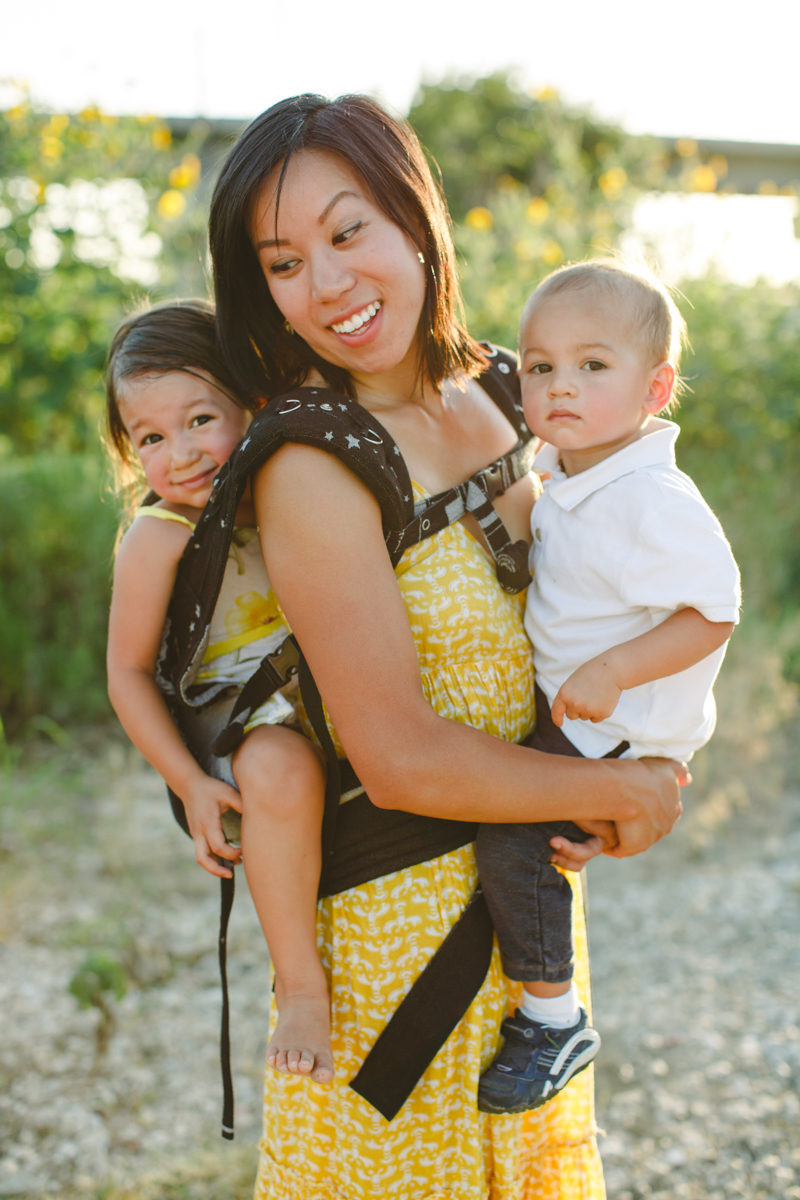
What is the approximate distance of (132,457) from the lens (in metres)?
1.81

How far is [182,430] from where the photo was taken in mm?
1591

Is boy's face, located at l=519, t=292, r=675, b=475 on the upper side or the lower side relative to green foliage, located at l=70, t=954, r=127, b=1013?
upper

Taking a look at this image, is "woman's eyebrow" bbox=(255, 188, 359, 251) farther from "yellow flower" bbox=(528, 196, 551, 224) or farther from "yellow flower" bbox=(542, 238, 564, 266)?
"yellow flower" bbox=(528, 196, 551, 224)

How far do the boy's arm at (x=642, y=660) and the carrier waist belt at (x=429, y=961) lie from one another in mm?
281

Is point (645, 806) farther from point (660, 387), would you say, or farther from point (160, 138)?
point (160, 138)

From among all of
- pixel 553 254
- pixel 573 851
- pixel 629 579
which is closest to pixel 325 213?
pixel 629 579

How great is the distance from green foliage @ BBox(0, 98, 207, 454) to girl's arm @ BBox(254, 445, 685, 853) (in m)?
4.02

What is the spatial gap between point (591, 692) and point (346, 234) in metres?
0.77

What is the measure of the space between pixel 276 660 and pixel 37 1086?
6.24ft

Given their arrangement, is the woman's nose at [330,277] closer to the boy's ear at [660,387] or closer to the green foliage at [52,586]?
the boy's ear at [660,387]

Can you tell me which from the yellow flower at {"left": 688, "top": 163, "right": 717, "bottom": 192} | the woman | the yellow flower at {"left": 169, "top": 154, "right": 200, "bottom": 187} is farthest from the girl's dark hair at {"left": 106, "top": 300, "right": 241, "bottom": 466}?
the yellow flower at {"left": 688, "top": 163, "right": 717, "bottom": 192}

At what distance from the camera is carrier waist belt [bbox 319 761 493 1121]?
1.32 meters

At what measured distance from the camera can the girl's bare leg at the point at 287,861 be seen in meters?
1.34

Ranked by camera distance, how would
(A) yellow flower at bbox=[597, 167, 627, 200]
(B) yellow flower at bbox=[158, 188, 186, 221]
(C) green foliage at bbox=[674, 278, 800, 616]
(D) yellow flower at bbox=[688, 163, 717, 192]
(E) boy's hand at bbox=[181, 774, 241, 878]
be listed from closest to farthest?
(E) boy's hand at bbox=[181, 774, 241, 878]
(B) yellow flower at bbox=[158, 188, 186, 221]
(C) green foliage at bbox=[674, 278, 800, 616]
(A) yellow flower at bbox=[597, 167, 627, 200]
(D) yellow flower at bbox=[688, 163, 717, 192]
